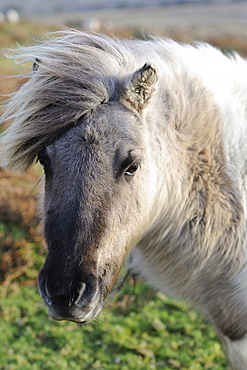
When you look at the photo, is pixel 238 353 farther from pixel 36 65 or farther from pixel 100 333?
pixel 36 65

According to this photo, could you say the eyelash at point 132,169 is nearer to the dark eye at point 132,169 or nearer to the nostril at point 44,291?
the dark eye at point 132,169

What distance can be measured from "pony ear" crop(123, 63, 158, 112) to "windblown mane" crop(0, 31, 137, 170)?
0.11 m

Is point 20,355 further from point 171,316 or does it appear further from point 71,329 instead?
point 171,316

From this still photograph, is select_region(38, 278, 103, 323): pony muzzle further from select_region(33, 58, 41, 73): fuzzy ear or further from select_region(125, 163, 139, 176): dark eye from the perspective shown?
select_region(33, 58, 41, 73): fuzzy ear

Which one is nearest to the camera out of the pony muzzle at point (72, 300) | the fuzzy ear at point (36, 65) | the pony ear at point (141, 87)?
the pony muzzle at point (72, 300)

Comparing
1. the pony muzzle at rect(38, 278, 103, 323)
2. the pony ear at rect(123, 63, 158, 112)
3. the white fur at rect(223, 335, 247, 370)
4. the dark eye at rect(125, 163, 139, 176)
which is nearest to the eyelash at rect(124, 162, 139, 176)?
the dark eye at rect(125, 163, 139, 176)

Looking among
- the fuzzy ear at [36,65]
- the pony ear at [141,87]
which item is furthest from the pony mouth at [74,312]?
the fuzzy ear at [36,65]

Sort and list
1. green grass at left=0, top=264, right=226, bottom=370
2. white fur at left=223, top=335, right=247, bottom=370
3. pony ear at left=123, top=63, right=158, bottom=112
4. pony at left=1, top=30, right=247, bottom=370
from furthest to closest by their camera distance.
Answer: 1. green grass at left=0, top=264, right=226, bottom=370
2. white fur at left=223, top=335, right=247, bottom=370
3. pony ear at left=123, top=63, right=158, bottom=112
4. pony at left=1, top=30, right=247, bottom=370

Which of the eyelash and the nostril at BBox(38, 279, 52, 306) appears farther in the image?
the eyelash

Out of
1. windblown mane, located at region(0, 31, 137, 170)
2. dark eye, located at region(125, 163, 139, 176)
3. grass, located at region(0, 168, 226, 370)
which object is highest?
windblown mane, located at region(0, 31, 137, 170)

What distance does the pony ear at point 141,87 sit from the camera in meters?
2.86

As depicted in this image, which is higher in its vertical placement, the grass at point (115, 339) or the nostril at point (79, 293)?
the nostril at point (79, 293)

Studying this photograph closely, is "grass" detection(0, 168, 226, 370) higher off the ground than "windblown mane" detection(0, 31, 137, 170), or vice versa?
"windblown mane" detection(0, 31, 137, 170)

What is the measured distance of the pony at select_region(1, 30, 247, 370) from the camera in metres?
2.68
